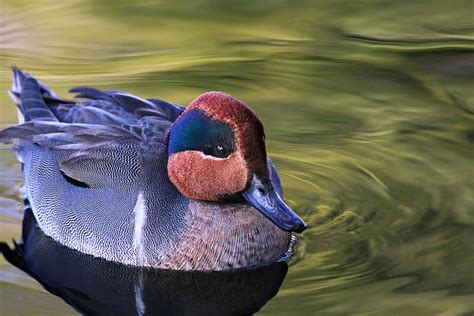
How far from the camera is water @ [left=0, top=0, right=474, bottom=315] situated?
620 centimetres

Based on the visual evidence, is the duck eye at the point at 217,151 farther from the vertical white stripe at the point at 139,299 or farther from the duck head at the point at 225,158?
the vertical white stripe at the point at 139,299

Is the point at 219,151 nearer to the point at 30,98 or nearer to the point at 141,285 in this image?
the point at 141,285

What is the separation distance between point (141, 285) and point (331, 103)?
2.94 m

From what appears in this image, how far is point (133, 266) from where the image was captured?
654 centimetres

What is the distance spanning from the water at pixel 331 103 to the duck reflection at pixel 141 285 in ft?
0.41

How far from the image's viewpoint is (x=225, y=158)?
6.21m

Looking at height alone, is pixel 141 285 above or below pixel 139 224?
below

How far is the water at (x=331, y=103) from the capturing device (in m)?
6.20

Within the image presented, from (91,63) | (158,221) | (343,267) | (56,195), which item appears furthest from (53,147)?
(91,63)

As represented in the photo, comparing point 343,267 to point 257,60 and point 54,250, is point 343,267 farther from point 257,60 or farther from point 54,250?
point 257,60

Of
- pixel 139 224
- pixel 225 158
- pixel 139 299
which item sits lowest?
pixel 139 299

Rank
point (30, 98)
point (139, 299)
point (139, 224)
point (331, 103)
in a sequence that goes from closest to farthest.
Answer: point (139, 299), point (139, 224), point (30, 98), point (331, 103)

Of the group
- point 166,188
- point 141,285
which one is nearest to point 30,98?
point 166,188


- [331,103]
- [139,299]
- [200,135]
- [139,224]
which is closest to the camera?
[139,299]
